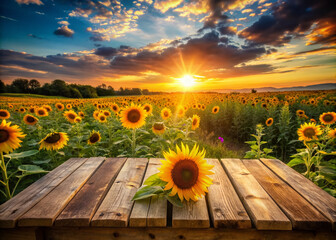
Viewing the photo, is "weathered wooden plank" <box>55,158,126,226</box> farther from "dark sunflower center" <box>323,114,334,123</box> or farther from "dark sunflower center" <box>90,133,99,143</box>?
"dark sunflower center" <box>323,114,334,123</box>

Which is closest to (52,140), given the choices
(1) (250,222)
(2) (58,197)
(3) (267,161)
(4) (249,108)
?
(2) (58,197)

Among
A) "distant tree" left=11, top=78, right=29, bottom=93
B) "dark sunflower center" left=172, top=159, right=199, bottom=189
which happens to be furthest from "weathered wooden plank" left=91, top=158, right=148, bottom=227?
"distant tree" left=11, top=78, right=29, bottom=93

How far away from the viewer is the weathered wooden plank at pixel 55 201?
1.39 meters

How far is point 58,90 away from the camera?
21672mm

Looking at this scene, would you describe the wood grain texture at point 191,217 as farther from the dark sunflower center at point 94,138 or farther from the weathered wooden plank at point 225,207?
the dark sunflower center at point 94,138

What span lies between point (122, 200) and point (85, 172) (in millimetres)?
774

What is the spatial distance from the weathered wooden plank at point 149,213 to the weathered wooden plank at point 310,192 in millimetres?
1180

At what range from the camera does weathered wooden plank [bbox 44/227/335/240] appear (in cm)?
143

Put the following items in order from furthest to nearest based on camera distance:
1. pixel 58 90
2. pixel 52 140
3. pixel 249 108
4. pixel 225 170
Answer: pixel 58 90 → pixel 249 108 → pixel 52 140 → pixel 225 170

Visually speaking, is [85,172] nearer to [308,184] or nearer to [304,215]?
[304,215]

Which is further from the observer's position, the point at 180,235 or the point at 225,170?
the point at 225,170

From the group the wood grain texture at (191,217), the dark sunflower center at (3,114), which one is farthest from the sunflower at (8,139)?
the dark sunflower center at (3,114)

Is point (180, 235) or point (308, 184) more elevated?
point (308, 184)

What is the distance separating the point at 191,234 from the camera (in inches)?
56.4
